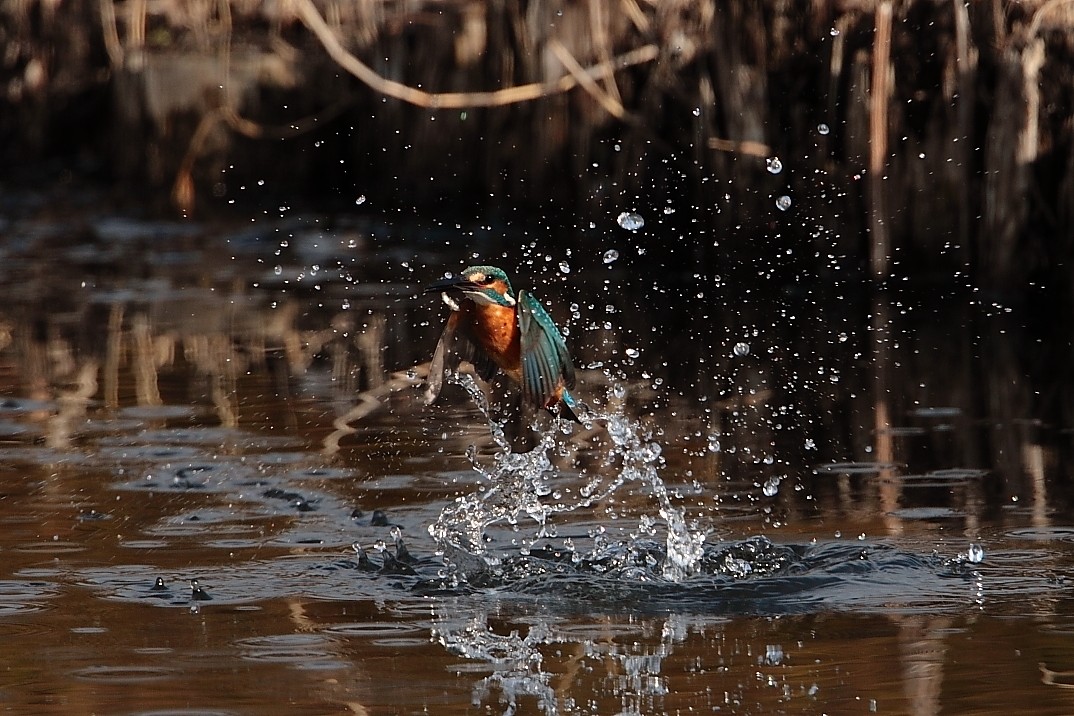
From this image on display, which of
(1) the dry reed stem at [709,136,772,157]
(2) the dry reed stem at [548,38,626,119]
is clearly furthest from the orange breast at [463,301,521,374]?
(2) the dry reed stem at [548,38,626,119]

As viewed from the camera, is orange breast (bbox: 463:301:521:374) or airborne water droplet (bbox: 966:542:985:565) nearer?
airborne water droplet (bbox: 966:542:985:565)

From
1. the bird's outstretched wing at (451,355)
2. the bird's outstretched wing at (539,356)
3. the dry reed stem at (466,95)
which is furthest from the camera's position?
the dry reed stem at (466,95)

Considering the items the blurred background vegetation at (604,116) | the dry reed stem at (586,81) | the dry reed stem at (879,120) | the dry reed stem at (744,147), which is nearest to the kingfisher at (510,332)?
the blurred background vegetation at (604,116)

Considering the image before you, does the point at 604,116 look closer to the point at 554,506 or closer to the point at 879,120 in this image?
the point at 879,120

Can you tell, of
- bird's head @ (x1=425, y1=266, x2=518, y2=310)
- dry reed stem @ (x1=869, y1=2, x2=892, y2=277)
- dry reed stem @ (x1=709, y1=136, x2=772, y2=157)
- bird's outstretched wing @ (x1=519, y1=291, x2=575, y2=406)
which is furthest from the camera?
dry reed stem @ (x1=709, y1=136, x2=772, y2=157)

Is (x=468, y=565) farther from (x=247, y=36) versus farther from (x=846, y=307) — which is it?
(x=247, y=36)

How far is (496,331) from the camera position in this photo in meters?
5.59

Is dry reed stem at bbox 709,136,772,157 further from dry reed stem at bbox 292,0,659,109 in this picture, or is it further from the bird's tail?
the bird's tail

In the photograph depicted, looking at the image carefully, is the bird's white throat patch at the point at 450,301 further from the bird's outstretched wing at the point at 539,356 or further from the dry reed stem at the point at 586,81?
the dry reed stem at the point at 586,81

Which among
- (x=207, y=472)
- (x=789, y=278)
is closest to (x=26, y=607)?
(x=207, y=472)

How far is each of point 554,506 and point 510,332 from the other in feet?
2.99

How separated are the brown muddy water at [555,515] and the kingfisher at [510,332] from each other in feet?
1.60

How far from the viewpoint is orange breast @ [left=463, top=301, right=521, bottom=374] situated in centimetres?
557

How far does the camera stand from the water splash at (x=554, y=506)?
552 centimetres
